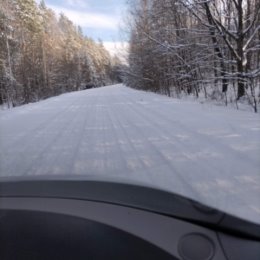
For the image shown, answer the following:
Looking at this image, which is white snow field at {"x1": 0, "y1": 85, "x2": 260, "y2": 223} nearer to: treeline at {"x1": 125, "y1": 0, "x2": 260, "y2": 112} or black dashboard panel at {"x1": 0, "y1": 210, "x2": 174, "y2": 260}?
black dashboard panel at {"x1": 0, "y1": 210, "x2": 174, "y2": 260}

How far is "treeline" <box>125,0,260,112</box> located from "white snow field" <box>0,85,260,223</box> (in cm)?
471

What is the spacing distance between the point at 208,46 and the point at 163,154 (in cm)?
1271

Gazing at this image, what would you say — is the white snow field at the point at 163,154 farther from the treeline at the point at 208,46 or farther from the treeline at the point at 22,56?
the treeline at the point at 22,56

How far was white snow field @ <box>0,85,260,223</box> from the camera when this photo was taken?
15.9 feet

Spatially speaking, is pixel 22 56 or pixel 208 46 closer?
pixel 208 46

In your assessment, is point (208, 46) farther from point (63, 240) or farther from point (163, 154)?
point (63, 240)

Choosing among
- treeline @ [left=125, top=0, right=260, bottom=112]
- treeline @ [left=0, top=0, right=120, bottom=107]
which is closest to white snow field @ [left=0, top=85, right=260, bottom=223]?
treeline @ [left=125, top=0, right=260, bottom=112]

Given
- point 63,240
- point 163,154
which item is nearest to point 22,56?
point 163,154

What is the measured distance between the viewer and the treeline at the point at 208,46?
1558 centimetres

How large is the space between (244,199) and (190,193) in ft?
1.81

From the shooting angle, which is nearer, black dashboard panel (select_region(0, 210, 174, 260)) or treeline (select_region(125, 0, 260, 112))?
black dashboard panel (select_region(0, 210, 174, 260))

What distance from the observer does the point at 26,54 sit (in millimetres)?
38438

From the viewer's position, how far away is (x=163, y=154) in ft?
22.5

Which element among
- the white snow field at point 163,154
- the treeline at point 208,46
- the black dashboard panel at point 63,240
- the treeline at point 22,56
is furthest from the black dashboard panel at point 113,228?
the treeline at point 22,56
